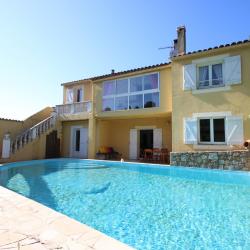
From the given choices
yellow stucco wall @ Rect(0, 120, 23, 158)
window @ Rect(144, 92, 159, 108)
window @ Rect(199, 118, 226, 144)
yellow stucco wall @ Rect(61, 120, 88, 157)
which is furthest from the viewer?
yellow stucco wall @ Rect(61, 120, 88, 157)

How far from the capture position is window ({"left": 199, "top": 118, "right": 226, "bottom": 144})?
43.4 feet

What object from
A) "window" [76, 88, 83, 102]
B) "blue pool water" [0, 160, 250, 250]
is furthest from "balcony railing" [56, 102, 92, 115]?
"blue pool water" [0, 160, 250, 250]

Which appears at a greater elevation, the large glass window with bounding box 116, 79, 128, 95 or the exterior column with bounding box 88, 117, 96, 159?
the large glass window with bounding box 116, 79, 128, 95

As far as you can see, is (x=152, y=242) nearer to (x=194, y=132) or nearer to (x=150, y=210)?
(x=150, y=210)

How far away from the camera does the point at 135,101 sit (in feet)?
55.1

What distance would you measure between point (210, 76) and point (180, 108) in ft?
8.54

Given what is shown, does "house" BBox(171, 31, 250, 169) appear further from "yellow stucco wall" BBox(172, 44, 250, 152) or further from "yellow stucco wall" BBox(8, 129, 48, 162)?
"yellow stucco wall" BBox(8, 129, 48, 162)

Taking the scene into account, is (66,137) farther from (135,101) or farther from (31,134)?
(135,101)

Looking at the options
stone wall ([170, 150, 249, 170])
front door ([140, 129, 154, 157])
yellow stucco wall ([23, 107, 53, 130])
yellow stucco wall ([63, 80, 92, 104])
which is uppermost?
yellow stucco wall ([63, 80, 92, 104])

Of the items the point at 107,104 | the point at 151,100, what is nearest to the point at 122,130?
the point at 107,104

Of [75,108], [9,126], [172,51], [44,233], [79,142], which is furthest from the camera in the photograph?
[79,142]

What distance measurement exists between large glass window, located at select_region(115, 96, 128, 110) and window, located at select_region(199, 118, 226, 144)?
229 inches

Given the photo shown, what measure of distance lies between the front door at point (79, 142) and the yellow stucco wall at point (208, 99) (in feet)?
29.9

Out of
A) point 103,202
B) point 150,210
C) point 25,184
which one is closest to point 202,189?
point 150,210
